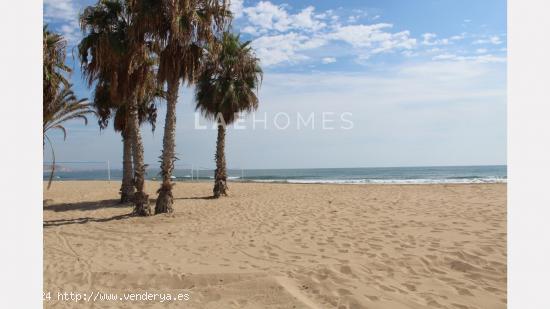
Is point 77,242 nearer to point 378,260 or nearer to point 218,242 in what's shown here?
point 218,242

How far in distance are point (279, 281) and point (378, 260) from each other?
6.67 ft

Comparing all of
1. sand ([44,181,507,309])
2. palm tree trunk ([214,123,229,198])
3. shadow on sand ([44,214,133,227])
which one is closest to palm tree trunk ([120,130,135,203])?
sand ([44,181,507,309])

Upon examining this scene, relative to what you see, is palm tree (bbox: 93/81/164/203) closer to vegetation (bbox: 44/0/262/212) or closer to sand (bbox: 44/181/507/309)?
vegetation (bbox: 44/0/262/212)

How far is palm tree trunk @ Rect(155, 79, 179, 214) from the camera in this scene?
40.0ft

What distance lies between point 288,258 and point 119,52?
8.18m

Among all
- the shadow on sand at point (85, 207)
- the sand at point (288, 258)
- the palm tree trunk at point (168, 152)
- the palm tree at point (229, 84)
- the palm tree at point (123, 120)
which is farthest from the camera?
the palm tree at point (229, 84)

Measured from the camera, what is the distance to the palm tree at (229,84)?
1623 cm

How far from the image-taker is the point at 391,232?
881 cm

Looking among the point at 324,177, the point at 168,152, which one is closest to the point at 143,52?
the point at 168,152

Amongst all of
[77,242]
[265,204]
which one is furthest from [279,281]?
[265,204]

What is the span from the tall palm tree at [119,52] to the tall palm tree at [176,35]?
0.47 metres

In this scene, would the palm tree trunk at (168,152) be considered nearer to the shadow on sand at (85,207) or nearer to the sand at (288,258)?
the sand at (288,258)

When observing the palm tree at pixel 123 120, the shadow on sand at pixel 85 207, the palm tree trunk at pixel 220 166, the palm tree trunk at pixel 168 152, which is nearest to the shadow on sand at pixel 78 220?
the shadow on sand at pixel 85 207

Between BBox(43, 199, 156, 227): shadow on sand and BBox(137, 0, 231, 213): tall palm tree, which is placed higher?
BBox(137, 0, 231, 213): tall palm tree
